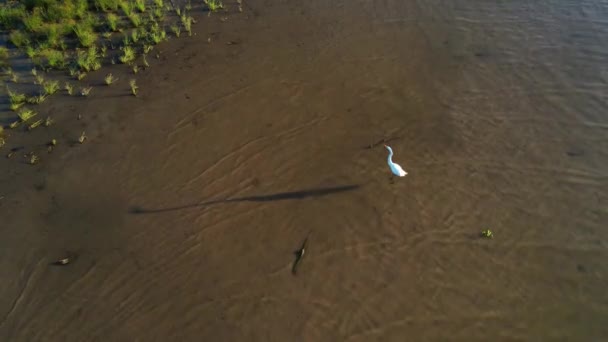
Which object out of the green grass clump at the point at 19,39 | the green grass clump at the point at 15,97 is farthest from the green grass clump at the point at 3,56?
the green grass clump at the point at 15,97

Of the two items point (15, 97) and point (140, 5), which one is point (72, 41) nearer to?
point (140, 5)

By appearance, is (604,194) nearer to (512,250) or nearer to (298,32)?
(512,250)

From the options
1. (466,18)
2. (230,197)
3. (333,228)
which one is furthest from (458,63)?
(230,197)

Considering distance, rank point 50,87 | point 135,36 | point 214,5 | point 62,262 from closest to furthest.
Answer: point 62,262
point 50,87
point 135,36
point 214,5

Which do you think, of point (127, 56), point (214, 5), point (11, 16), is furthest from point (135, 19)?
point (11, 16)

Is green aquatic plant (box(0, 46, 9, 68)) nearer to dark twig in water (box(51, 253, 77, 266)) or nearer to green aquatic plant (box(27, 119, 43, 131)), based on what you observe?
green aquatic plant (box(27, 119, 43, 131))

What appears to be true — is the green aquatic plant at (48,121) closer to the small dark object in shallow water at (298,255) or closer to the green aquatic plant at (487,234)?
the small dark object in shallow water at (298,255)

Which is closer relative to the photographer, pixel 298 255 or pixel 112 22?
pixel 298 255

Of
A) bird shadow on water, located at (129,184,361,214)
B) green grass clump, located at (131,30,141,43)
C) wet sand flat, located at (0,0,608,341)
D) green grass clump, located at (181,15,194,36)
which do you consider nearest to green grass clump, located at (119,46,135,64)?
green grass clump, located at (131,30,141,43)
